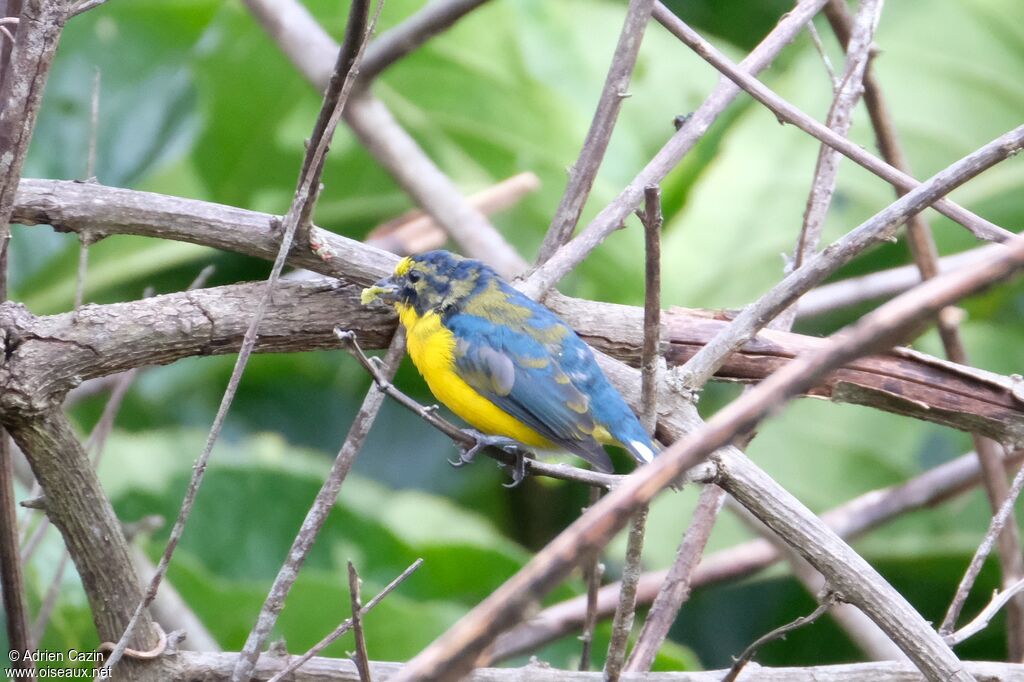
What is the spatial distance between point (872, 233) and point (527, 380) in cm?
97

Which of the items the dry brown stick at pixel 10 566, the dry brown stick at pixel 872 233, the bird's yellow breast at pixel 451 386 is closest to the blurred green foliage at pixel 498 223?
the bird's yellow breast at pixel 451 386

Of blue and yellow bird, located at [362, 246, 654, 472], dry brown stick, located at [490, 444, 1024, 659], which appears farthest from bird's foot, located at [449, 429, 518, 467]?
dry brown stick, located at [490, 444, 1024, 659]

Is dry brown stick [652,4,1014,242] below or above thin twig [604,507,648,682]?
above

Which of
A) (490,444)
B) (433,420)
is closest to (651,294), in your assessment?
(433,420)

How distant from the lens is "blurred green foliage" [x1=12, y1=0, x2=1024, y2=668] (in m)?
3.91

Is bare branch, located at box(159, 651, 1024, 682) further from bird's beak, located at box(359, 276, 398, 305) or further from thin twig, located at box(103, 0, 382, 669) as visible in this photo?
bird's beak, located at box(359, 276, 398, 305)

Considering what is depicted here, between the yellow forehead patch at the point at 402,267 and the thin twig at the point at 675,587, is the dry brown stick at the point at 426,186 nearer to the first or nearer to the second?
the yellow forehead patch at the point at 402,267

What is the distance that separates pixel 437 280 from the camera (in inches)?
103

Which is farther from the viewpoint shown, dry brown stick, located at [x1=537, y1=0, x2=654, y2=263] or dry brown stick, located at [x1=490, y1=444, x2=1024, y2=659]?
dry brown stick, located at [x1=490, y1=444, x2=1024, y2=659]

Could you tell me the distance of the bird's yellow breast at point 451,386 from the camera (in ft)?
8.31

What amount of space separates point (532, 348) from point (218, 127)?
7.58 feet

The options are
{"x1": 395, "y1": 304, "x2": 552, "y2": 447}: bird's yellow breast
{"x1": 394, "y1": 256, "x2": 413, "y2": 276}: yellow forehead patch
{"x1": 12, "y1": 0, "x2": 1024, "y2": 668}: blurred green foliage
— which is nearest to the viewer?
{"x1": 394, "y1": 256, "x2": 413, "y2": 276}: yellow forehead patch

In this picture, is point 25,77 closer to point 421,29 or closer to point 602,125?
point 602,125

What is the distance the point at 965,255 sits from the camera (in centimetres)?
332
